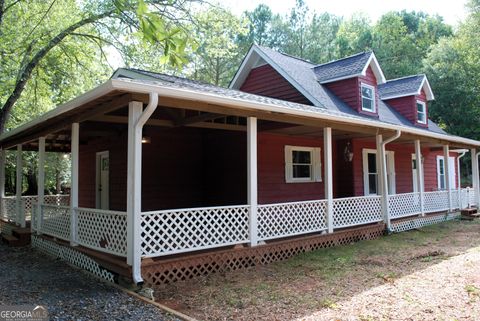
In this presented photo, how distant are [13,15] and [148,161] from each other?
1054 cm

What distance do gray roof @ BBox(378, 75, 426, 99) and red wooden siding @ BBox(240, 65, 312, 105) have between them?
21.7ft

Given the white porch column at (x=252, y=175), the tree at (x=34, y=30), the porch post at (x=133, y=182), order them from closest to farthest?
the porch post at (x=133, y=182), the white porch column at (x=252, y=175), the tree at (x=34, y=30)

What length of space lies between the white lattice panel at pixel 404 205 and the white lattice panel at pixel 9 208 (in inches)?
426

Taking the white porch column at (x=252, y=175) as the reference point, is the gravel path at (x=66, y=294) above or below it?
below

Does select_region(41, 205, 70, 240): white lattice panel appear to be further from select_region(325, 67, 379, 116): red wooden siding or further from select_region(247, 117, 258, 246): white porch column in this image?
select_region(325, 67, 379, 116): red wooden siding

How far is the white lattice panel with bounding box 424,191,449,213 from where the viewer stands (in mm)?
12422

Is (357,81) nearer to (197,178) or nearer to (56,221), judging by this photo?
(197,178)

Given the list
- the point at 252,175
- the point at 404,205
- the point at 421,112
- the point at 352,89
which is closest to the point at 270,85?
the point at 352,89

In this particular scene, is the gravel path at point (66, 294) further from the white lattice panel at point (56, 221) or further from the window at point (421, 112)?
the window at point (421, 112)

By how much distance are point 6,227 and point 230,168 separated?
6.82 metres

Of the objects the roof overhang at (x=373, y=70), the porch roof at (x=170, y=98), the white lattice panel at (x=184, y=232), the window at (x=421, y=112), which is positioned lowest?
the white lattice panel at (x=184, y=232)

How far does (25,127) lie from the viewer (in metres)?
8.41

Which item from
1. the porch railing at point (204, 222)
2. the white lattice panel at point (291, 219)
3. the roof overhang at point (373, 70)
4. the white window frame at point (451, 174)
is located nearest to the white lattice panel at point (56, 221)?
the porch railing at point (204, 222)

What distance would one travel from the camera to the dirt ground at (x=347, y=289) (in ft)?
14.7
